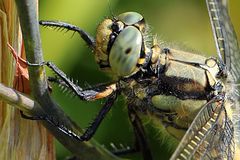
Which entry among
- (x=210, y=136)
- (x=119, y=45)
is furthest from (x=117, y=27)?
(x=210, y=136)

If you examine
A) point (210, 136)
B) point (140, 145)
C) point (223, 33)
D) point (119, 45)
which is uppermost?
point (119, 45)

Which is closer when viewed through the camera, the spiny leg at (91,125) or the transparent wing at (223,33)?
the spiny leg at (91,125)

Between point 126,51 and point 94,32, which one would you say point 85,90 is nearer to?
point 126,51

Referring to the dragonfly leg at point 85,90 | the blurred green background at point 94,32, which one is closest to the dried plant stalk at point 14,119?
the dragonfly leg at point 85,90

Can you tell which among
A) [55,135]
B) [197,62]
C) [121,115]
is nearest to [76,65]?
[121,115]

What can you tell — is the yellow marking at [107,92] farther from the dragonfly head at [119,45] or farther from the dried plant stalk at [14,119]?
the dried plant stalk at [14,119]

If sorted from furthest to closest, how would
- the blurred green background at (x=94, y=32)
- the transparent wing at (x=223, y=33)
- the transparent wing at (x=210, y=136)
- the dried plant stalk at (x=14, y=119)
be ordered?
1. the transparent wing at (x=223, y=33)
2. the blurred green background at (x=94, y=32)
3. the transparent wing at (x=210, y=136)
4. the dried plant stalk at (x=14, y=119)

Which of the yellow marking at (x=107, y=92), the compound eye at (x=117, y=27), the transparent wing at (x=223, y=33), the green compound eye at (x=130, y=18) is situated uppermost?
the green compound eye at (x=130, y=18)
